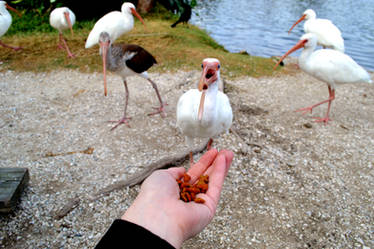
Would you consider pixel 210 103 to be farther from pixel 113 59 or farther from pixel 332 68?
pixel 332 68

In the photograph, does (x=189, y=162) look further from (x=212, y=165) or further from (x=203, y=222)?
(x=203, y=222)

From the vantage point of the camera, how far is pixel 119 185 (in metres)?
2.95

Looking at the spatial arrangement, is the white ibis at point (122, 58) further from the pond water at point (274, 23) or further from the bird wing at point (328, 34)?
the pond water at point (274, 23)

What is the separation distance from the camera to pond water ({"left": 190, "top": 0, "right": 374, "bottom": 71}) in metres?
9.83

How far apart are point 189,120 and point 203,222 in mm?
1003

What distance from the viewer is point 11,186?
252 cm

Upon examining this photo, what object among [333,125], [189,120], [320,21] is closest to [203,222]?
[189,120]

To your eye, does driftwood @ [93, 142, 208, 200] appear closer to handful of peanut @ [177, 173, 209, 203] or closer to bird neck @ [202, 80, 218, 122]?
handful of peanut @ [177, 173, 209, 203]

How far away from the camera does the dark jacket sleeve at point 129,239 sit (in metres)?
1.21

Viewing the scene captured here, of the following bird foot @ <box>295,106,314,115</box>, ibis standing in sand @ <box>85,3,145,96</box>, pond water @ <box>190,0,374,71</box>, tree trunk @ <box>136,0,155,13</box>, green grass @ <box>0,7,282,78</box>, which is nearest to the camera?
bird foot @ <box>295,106,314,115</box>

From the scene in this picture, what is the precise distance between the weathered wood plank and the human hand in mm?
1416

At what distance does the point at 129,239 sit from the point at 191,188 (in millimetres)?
812

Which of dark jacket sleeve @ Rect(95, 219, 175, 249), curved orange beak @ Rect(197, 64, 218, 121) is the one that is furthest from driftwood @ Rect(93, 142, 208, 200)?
dark jacket sleeve @ Rect(95, 219, 175, 249)

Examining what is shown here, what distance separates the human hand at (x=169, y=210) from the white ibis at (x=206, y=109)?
525 mm
